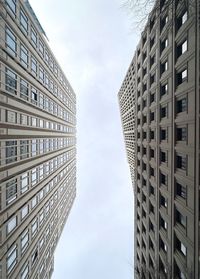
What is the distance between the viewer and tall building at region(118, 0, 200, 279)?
15.1 metres

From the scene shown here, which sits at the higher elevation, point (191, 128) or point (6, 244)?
point (191, 128)

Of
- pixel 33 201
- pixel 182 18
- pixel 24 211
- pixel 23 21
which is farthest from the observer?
pixel 33 201

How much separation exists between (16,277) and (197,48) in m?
31.2

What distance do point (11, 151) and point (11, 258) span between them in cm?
1246

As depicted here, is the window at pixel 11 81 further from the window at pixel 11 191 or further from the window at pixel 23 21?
the window at pixel 11 191

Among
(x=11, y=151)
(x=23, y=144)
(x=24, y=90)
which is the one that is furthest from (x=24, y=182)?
(x=24, y=90)

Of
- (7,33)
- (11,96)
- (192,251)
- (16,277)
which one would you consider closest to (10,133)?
(11,96)

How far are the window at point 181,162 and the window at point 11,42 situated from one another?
2253 cm

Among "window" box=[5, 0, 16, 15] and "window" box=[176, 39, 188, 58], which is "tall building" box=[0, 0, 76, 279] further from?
"window" box=[176, 39, 188, 58]

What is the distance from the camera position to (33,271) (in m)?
29.0

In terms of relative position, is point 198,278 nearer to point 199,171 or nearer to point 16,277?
point 199,171

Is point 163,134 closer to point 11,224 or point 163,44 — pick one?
point 163,44

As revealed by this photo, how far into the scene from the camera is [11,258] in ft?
70.8

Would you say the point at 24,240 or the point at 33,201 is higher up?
the point at 33,201
